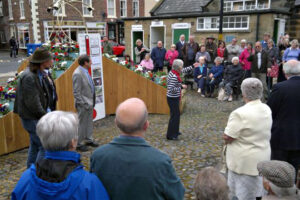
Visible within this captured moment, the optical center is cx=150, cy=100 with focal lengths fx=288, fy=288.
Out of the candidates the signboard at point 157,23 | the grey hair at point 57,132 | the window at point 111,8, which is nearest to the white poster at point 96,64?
the grey hair at point 57,132

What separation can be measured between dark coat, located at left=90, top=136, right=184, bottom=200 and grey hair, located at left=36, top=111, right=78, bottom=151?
0.26 m

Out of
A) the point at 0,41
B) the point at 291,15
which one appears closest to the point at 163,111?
the point at 291,15

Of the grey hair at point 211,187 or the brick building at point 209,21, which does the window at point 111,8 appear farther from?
the grey hair at point 211,187

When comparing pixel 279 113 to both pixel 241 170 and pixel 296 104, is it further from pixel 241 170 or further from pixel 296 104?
pixel 241 170

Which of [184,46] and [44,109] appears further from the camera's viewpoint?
[184,46]

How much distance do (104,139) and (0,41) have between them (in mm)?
35723

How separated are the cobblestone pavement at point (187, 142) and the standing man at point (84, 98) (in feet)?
1.22

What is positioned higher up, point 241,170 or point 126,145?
point 126,145

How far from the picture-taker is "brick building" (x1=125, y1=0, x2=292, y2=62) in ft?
48.5

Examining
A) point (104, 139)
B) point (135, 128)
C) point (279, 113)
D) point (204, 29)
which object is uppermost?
point (204, 29)

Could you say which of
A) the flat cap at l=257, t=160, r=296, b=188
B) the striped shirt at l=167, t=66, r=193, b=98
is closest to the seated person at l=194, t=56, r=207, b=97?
the striped shirt at l=167, t=66, r=193, b=98

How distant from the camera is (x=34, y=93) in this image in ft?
12.9

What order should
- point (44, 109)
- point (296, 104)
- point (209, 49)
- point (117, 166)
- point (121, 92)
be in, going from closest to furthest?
point (117, 166), point (296, 104), point (44, 109), point (121, 92), point (209, 49)

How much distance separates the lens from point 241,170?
3.17 m
